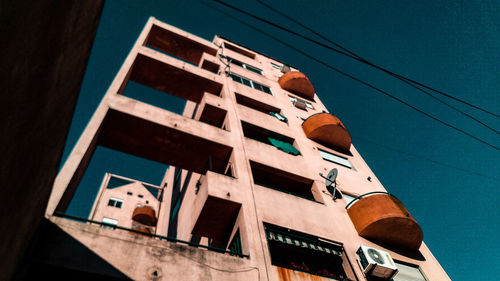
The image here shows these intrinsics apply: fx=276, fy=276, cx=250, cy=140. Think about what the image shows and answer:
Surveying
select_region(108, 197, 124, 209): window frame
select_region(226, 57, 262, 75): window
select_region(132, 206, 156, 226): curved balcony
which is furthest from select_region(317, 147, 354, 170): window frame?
select_region(108, 197, 124, 209): window frame

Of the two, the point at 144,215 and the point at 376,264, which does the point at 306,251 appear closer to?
the point at 376,264

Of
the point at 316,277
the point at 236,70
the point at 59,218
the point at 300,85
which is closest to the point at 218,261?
the point at 316,277

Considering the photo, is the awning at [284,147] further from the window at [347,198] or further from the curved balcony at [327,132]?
the window at [347,198]

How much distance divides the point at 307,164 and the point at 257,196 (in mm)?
5277

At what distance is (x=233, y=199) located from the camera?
10.2 metres

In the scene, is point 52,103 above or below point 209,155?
below

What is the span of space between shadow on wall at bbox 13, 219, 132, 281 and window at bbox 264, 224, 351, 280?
17.6ft

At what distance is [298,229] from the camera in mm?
10555

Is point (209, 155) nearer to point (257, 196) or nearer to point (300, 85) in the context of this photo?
point (257, 196)

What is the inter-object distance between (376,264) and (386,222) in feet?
8.28

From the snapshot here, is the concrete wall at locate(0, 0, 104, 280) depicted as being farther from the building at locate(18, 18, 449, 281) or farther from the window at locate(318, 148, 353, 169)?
the window at locate(318, 148, 353, 169)

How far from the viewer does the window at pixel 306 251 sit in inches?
398

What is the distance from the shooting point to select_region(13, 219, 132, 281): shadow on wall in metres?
5.89

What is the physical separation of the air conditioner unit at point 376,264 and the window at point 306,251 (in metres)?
0.67
